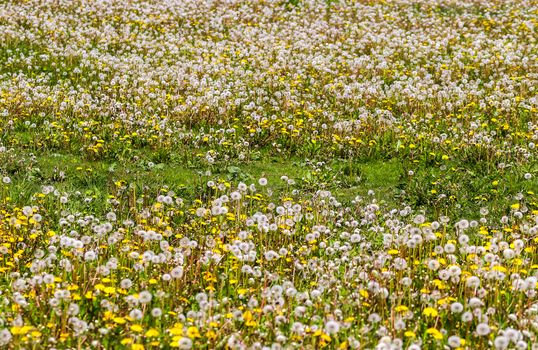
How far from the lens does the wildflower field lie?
545 centimetres

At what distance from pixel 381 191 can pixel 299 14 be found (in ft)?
42.6

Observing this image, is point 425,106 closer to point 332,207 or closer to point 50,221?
point 332,207

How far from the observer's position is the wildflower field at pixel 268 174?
545cm

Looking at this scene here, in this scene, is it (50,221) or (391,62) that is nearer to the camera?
(50,221)

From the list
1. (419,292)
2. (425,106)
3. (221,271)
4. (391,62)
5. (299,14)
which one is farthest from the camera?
(299,14)

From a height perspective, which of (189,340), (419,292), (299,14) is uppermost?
(189,340)

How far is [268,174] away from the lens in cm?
1066

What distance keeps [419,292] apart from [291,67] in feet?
33.9

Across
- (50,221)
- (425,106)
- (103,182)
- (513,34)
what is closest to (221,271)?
(50,221)

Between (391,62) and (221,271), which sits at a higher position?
(221,271)

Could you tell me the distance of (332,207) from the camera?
8.89 m

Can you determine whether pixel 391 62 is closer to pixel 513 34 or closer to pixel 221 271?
pixel 513 34

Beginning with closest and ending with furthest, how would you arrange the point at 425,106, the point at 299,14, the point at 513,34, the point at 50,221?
the point at 50,221 → the point at 425,106 → the point at 513,34 → the point at 299,14

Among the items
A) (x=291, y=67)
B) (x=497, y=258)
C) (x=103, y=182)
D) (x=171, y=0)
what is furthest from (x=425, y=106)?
(x=171, y=0)
